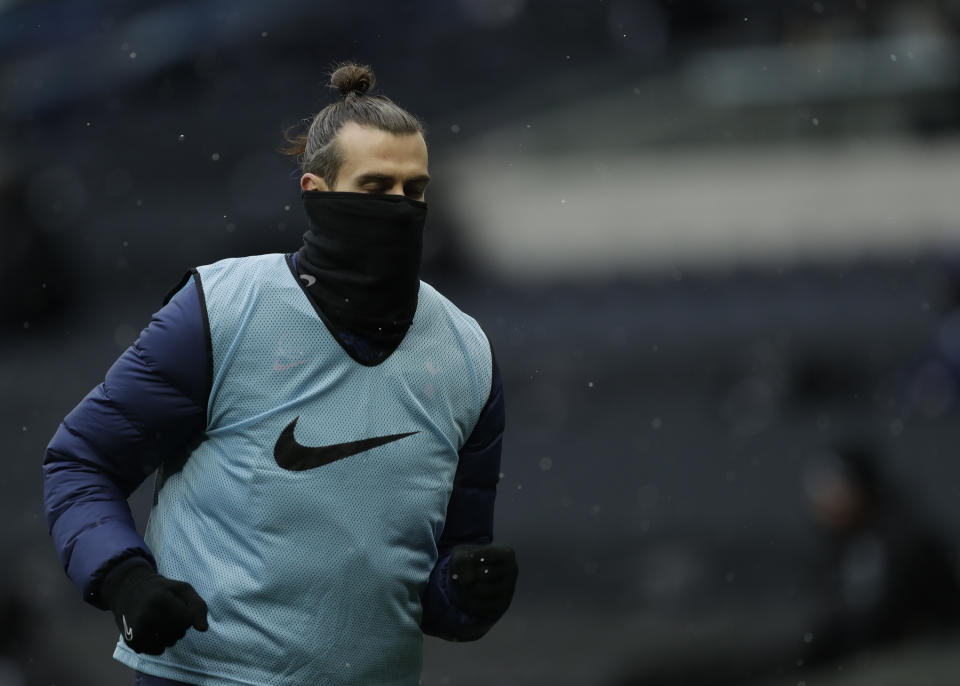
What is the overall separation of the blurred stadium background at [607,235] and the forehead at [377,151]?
27.5 feet

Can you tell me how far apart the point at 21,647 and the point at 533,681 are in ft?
11.7

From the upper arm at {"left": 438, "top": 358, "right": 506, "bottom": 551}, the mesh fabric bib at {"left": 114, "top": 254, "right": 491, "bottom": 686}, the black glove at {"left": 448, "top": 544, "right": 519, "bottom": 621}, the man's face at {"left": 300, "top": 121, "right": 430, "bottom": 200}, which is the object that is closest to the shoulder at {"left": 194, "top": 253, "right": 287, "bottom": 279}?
the mesh fabric bib at {"left": 114, "top": 254, "right": 491, "bottom": 686}

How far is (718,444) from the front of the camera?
38.1ft

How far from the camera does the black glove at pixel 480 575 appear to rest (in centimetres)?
240

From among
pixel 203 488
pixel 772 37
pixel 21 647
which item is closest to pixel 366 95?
pixel 203 488

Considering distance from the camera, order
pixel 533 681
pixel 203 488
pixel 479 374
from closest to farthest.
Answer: pixel 203 488
pixel 479 374
pixel 533 681

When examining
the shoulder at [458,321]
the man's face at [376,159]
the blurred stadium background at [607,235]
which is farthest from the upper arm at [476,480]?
the blurred stadium background at [607,235]

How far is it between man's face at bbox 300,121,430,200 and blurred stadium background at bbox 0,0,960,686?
8.38 metres

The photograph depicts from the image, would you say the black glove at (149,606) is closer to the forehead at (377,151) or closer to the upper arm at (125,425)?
the upper arm at (125,425)

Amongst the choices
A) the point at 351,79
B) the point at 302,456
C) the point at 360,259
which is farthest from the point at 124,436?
the point at 351,79

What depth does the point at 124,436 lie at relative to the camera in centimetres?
226

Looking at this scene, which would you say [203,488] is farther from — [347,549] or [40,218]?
[40,218]

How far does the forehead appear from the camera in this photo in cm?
239

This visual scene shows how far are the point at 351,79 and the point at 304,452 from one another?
28.7 inches
